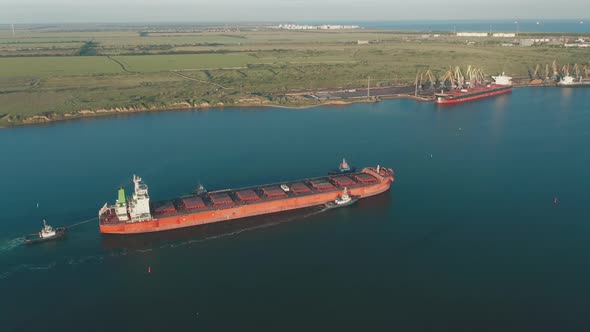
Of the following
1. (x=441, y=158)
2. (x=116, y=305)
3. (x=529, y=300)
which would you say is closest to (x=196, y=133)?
(x=441, y=158)

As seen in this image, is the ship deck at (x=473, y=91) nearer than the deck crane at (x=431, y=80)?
Yes

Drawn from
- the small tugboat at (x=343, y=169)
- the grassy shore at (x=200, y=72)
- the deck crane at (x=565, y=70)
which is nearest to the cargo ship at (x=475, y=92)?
the grassy shore at (x=200, y=72)

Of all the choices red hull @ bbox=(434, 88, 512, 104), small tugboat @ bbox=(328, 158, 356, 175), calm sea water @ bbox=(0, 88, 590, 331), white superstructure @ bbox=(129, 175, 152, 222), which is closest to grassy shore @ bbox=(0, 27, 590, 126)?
red hull @ bbox=(434, 88, 512, 104)

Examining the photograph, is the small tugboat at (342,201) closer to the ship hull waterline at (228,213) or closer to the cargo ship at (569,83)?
the ship hull waterline at (228,213)

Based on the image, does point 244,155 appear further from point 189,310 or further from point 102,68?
point 102,68

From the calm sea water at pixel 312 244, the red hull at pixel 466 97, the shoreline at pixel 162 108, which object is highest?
the shoreline at pixel 162 108

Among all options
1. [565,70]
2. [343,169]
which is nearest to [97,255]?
[343,169]

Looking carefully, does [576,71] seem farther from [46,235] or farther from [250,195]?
[46,235]

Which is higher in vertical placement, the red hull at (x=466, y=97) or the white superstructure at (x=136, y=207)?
the red hull at (x=466, y=97)
